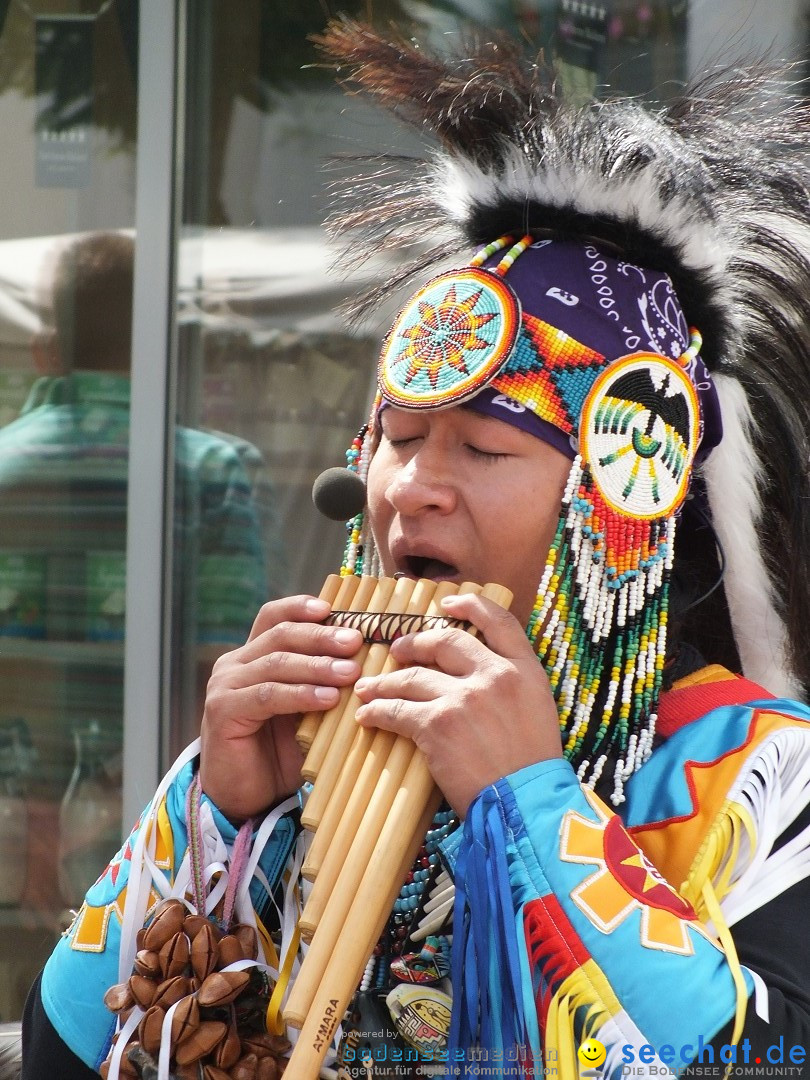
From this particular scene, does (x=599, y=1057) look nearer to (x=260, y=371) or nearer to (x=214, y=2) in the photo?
(x=260, y=371)

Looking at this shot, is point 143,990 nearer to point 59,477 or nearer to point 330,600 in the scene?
point 330,600

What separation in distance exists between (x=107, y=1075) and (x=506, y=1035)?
0.54 metres

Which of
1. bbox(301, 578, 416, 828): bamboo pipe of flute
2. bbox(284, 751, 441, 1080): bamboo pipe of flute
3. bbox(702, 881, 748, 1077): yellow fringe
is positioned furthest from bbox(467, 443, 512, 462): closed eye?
bbox(702, 881, 748, 1077): yellow fringe

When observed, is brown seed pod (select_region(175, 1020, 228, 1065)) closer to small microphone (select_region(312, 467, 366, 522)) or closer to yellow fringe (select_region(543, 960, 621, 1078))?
yellow fringe (select_region(543, 960, 621, 1078))

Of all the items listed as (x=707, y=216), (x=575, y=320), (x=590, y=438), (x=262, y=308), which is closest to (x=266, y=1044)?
(x=590, y=438)

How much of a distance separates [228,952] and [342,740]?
0.31 m

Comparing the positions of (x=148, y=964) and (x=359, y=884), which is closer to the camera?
(x=359, y=884)

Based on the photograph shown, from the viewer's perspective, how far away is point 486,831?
140 cm

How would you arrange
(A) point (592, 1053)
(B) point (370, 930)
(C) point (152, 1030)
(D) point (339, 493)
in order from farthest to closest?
(D) point (339, 493) < (C) point (152, 1030) < (B) point (370, 930) < (A) point (592, 1053)

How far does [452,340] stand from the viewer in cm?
174

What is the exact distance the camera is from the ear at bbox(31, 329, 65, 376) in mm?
3746

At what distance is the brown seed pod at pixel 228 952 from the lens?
5.14ft

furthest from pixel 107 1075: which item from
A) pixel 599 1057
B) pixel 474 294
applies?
pixel 474 294

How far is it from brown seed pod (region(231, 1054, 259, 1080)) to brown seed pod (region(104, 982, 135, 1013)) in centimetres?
17
